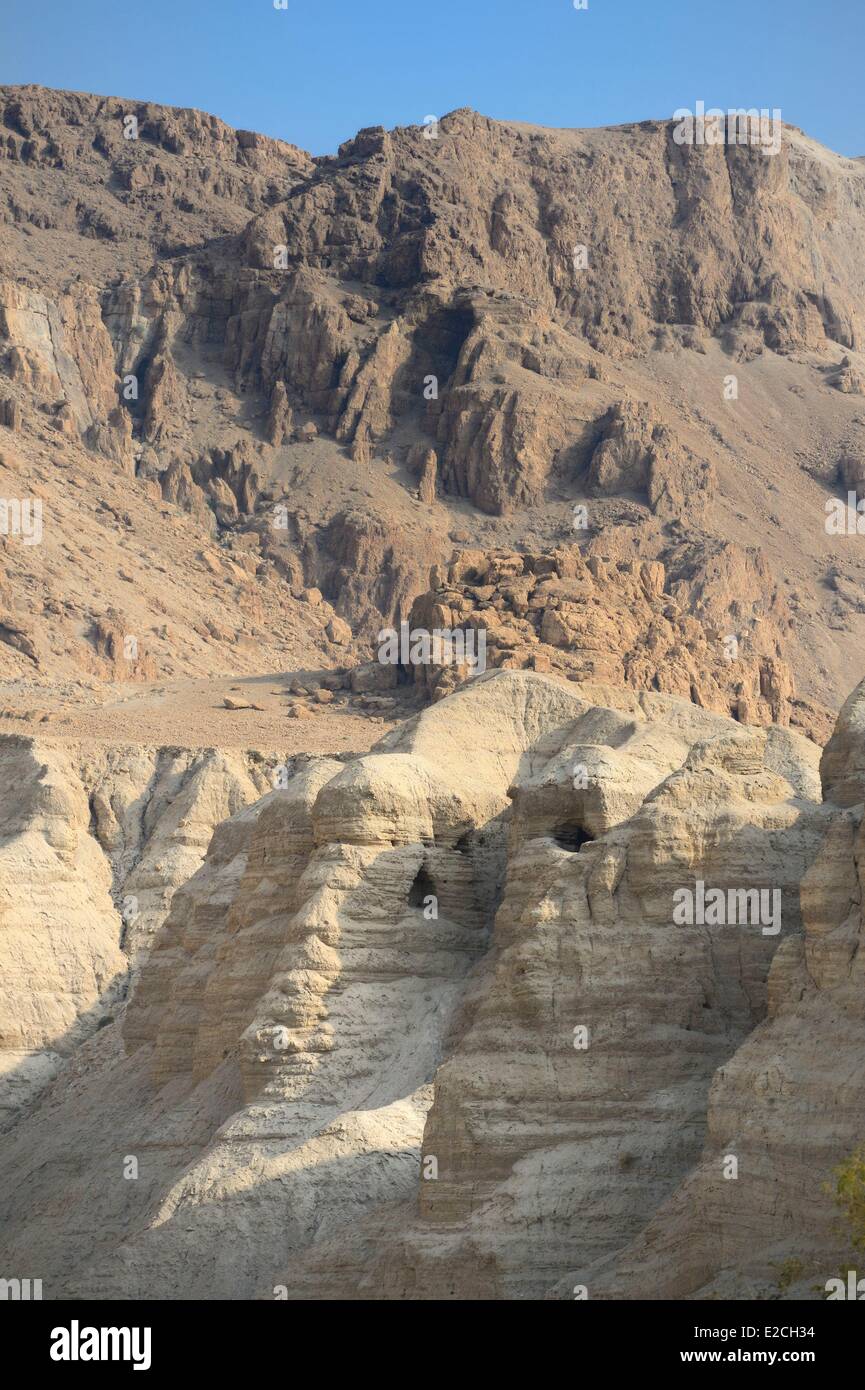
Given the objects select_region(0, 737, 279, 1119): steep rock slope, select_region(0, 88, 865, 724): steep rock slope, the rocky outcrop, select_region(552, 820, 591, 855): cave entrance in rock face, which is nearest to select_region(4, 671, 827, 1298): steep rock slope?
select_region(552, 820, 591, 855): cave entrance in rock face

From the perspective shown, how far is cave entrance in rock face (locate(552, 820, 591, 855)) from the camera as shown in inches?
2095

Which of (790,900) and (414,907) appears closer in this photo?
(790,900)

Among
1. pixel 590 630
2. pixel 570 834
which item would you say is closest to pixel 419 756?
pixel 570 834

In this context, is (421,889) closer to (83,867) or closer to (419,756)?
(419,756)

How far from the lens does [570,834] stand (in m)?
53.4

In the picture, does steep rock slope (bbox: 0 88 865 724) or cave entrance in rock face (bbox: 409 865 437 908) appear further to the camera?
steep rock slope (bbox: 0 88 865 724)

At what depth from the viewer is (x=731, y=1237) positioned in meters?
38.8

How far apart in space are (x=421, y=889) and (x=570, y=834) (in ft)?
14.0

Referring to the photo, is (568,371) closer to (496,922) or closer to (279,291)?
(279,291)

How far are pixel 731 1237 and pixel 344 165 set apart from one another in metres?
166

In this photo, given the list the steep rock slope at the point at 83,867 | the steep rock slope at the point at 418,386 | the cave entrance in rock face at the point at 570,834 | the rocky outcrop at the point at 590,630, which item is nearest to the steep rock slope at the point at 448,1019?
the cave entrance in rock face at the point at 570,834

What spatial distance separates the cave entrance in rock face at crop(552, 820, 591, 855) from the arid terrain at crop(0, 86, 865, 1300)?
52 cm

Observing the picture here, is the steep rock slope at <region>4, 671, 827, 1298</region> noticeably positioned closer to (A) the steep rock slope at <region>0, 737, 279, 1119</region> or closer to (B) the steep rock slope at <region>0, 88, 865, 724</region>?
(A) the steep rock slope at <region>0, 737, 279, 1119</region>

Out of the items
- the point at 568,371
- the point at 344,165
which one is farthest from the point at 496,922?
the point at 344,165
